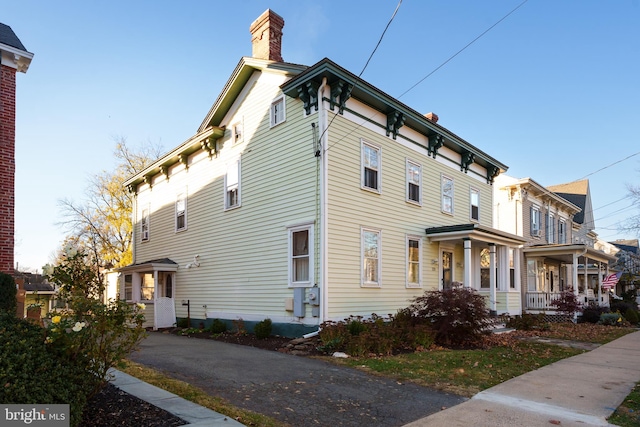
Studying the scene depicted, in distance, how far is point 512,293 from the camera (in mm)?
19750

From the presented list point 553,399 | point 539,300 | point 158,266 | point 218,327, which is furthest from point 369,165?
point 539,300

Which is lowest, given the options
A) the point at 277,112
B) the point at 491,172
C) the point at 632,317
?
the point at 632,317

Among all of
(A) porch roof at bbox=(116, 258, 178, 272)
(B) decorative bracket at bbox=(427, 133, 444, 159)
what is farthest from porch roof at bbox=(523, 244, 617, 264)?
(A) porch roof at bbox=(116, 258, 178, 272)

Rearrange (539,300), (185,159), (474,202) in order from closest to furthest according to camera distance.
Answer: (185,159)
(474,202)
(539,300)

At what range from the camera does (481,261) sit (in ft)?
63.8

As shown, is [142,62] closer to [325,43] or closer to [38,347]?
[325,43]

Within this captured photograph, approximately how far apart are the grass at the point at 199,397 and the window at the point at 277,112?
28.5 feet

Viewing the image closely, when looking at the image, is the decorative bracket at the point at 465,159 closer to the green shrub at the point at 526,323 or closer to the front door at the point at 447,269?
the front door at the point at 447,269

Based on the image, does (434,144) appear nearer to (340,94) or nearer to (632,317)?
(340,94)

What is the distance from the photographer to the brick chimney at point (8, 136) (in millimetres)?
11461

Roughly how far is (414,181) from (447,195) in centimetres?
261

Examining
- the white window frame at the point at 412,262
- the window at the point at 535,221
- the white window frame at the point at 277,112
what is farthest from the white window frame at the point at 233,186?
the window at the point at 535,221

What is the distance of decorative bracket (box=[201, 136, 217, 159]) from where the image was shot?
17.4 m

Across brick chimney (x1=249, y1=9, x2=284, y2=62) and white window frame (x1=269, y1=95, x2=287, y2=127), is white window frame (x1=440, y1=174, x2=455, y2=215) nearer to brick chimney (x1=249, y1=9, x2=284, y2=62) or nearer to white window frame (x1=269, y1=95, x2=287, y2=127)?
white window frame (x1=269, y1=95, x2=287, y2=127)
